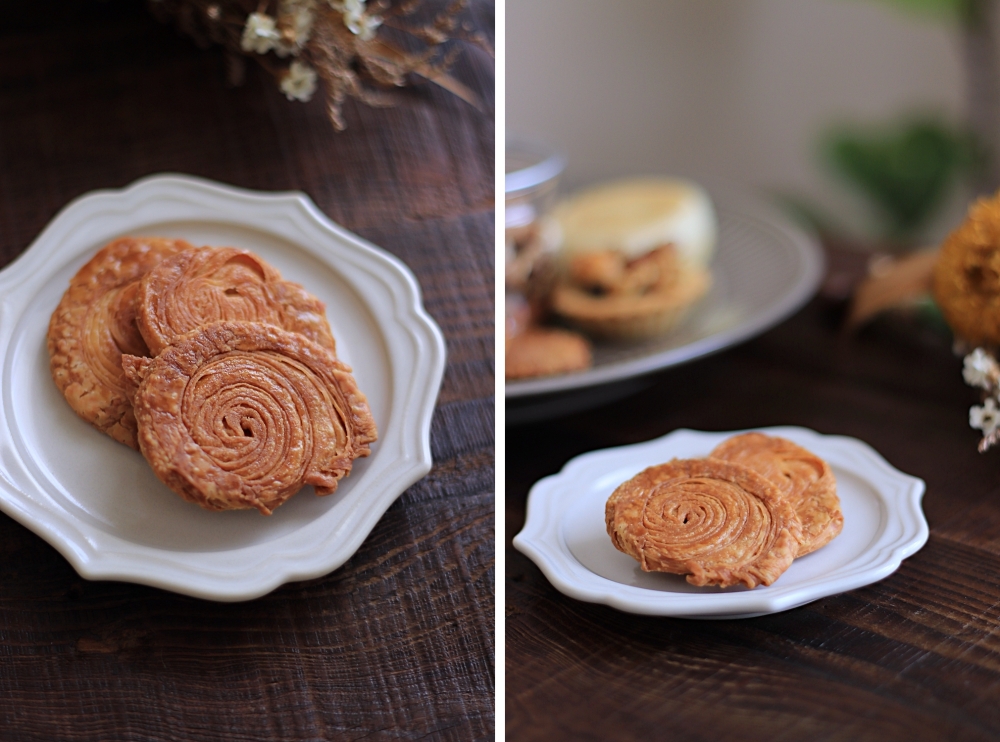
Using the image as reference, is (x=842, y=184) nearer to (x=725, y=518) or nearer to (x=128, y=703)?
(x=725, y=518)

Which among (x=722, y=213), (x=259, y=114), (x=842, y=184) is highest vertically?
(x=259, y=114)

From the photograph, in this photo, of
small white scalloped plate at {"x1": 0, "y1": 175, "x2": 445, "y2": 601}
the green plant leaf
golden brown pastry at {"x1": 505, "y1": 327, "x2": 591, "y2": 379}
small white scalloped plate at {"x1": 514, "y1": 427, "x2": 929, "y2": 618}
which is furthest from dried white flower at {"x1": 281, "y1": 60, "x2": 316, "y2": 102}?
the green plant leaf

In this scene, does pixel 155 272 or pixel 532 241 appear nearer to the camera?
pixel 155 272

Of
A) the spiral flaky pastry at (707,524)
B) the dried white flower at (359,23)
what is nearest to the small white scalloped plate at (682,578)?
the spiral flaky pastry at (707,524)

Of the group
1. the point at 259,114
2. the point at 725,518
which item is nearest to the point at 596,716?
the point at 725,518

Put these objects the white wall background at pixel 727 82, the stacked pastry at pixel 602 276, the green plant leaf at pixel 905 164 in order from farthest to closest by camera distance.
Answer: the white wall background at pixel 727 82 < the green plant leaf at pixel 905 164 < the stacked pastry at pixel 602 276

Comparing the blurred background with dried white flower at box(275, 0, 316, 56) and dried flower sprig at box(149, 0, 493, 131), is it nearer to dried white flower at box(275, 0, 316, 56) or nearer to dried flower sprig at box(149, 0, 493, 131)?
dried flower sprig at box(149, 0, 493, 131)

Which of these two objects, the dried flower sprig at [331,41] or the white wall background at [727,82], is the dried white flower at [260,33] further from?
the white wall background at [727,82]
